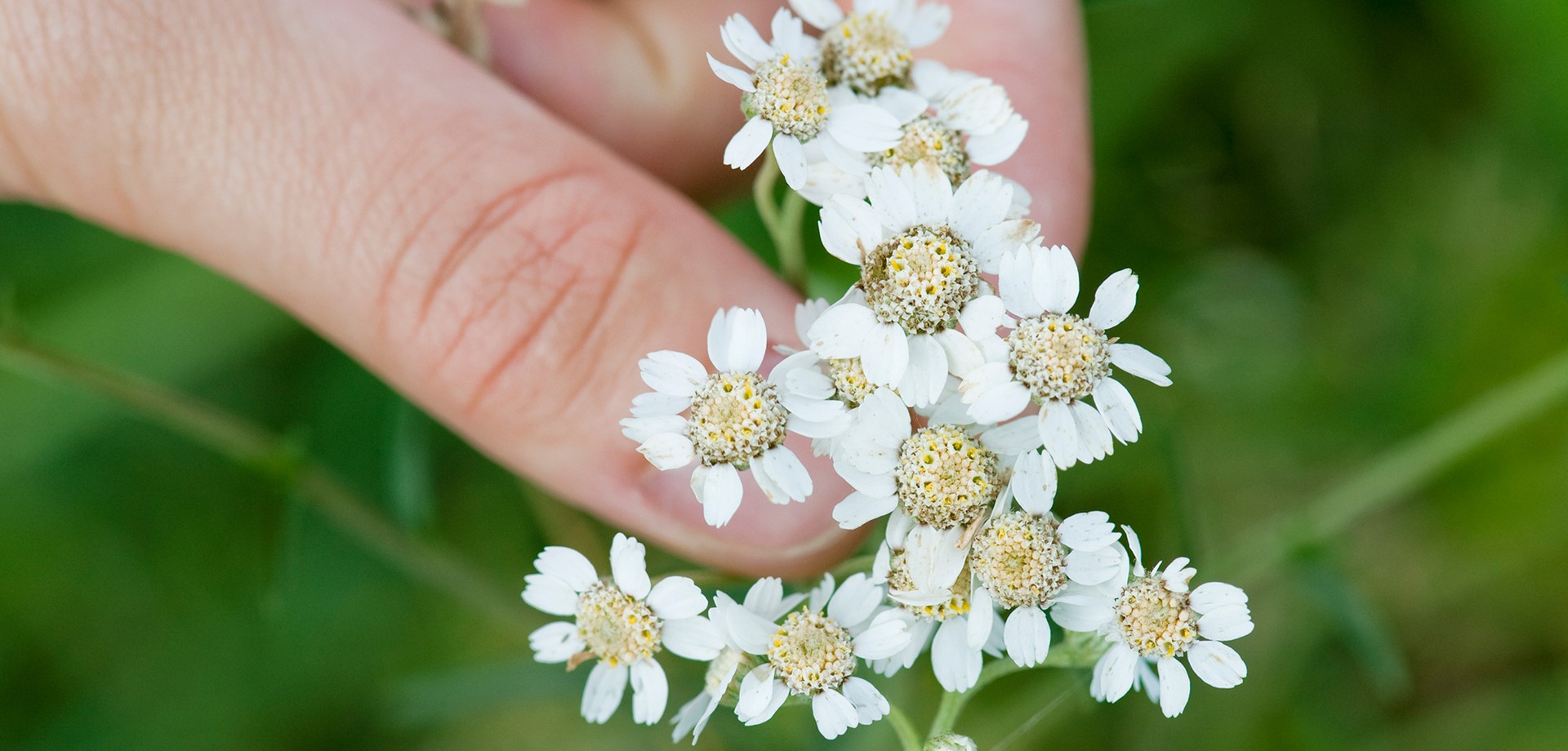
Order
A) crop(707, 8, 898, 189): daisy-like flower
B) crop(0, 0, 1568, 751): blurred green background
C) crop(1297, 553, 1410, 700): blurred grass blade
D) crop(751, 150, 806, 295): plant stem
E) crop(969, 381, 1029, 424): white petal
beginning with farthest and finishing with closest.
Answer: crop(0, 0, 1568, 751): blurred green background < crop(1297, 553, 1410, 700): blurred grass blade < crop(751, 150, 806, 295): plant stem < crop(707, 8, 898, 189): daisy-like flower < crop(969, 381, 1029, 424): white petal

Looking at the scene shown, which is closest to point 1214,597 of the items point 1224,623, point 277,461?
point 1224,623

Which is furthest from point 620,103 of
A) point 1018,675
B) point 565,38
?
point 1018,675

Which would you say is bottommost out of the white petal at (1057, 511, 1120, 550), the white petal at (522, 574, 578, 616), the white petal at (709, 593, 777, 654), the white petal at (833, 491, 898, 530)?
the white petal at (522, 574, 578, 616)

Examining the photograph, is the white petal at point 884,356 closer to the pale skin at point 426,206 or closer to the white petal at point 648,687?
the pale skin at point 426,206

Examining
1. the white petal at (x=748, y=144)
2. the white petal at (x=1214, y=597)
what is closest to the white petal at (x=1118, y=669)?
the white petal at (x=1214, y=597)

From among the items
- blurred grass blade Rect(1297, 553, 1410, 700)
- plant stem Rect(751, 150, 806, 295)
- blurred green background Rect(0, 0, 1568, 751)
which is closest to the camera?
plant stem Rect(751, 150, 806, 295)

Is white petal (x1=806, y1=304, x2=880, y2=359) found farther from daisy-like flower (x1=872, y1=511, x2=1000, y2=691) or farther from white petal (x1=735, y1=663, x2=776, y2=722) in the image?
white petal (x1=735, y1=663, x2=776, y2=722)

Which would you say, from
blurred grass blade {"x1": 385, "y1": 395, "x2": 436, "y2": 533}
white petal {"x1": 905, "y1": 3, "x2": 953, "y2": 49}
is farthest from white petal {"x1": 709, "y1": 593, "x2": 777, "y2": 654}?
blurred grass blade {"x1": 385, "y1": 395, "x2": 436, "y2": 533}
